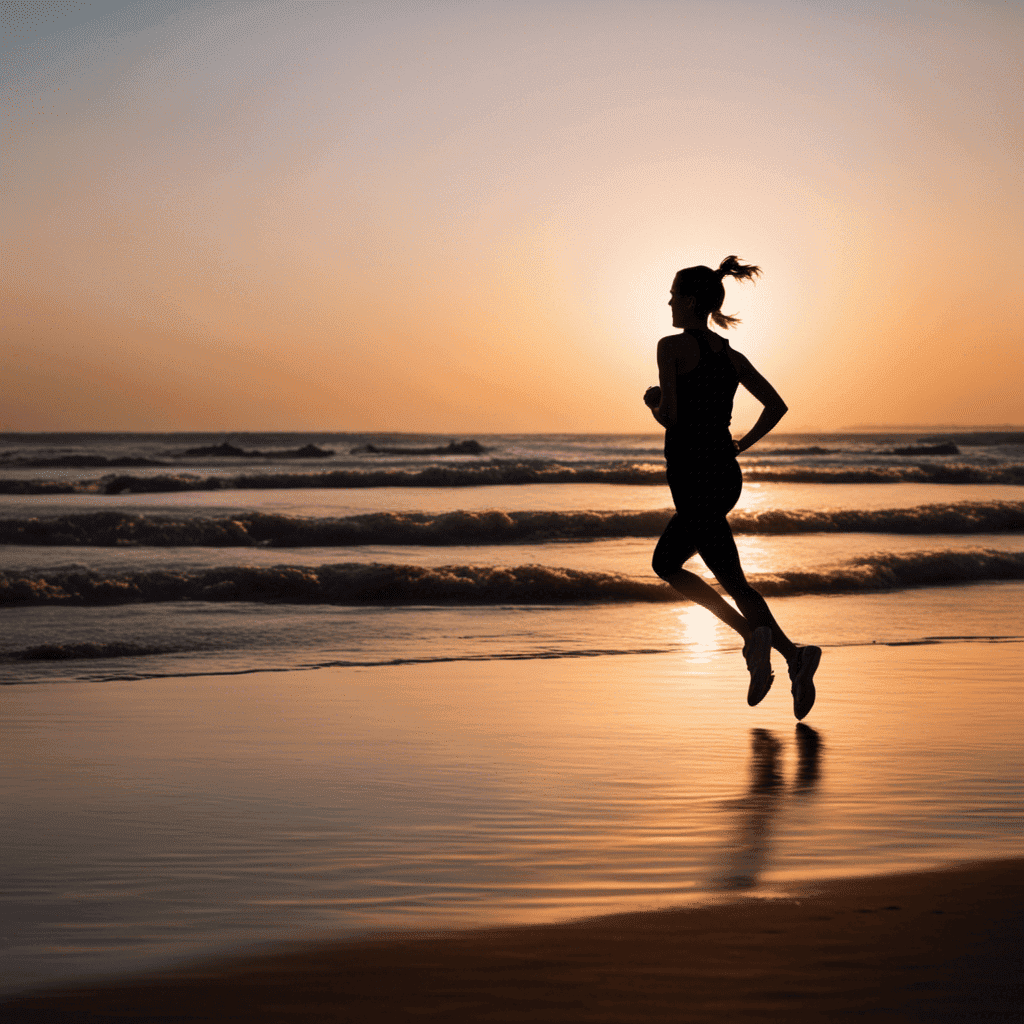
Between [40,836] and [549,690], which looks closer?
[40,836]

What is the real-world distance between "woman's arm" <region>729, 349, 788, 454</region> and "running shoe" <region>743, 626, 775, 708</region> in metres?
0.78

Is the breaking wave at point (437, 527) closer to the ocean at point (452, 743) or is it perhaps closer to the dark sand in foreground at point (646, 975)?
the ocean at point (452, 743)

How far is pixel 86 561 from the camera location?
12.3 m

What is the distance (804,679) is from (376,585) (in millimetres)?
5861

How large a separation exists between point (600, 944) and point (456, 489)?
25269 mm

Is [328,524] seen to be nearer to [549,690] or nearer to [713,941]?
[549,690]

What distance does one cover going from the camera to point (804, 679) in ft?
16.8

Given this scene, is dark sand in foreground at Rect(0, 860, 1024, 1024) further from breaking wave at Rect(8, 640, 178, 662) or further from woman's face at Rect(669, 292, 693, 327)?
breaking wave at Rect(8, 640, 178, 662)

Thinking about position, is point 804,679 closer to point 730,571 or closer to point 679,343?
point 730,571

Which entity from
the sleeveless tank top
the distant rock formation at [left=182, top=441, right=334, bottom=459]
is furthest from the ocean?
the distant rock formation at [left=182, top=441, right=334, bottom=459]

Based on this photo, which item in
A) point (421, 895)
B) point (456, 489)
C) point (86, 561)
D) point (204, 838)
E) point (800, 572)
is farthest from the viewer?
point (456, 489)

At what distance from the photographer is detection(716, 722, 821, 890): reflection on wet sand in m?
3.09

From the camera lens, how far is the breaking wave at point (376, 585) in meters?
9.98

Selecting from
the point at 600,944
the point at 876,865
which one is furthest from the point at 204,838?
the point at 876,865
